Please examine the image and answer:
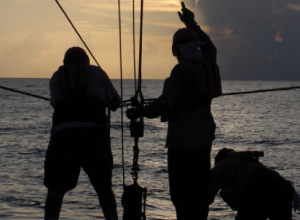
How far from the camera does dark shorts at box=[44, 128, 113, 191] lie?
4469mm

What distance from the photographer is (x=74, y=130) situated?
446 cm

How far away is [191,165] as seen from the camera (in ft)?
14.0

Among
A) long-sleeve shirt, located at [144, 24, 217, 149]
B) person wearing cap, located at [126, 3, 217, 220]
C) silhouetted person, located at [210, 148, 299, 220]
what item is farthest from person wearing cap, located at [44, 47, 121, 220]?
silhouetted person, located at [210, 148, 299, 220]

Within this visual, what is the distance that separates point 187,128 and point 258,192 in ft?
3.16

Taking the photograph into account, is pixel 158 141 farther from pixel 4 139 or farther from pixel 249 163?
pixel 249 163

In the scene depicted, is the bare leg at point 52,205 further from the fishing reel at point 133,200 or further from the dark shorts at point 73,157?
the fishing reel at point 133,200

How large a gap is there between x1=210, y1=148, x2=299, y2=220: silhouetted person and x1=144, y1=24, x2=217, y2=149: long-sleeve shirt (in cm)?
65

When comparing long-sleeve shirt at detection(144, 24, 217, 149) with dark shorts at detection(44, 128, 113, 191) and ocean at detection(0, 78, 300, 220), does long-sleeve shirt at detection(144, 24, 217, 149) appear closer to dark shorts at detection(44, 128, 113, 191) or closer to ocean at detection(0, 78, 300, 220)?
dark shorts at detection(44, 128, 113, 191)

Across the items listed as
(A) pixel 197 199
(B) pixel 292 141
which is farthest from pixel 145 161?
(A) pixel 197 199

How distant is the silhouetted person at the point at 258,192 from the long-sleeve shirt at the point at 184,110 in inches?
25.4

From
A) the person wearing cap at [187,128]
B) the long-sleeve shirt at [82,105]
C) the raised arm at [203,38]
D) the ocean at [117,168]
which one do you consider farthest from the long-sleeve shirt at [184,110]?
the ocean at [117,168]

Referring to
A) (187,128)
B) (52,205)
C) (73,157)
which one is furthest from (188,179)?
(52,205)

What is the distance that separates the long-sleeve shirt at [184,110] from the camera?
4121 mm

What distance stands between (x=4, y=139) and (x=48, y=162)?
2336 cm
